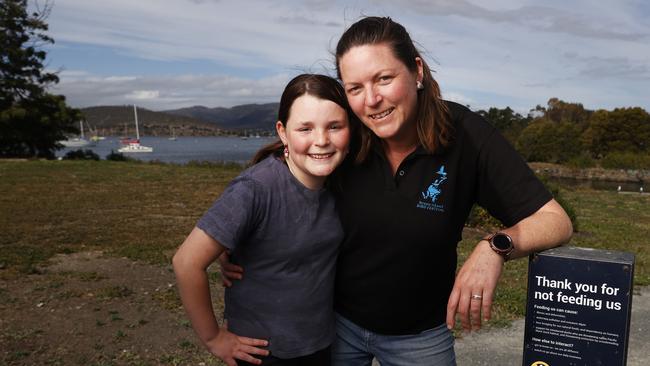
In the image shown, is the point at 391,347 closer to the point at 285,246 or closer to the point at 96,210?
the point at 285,246

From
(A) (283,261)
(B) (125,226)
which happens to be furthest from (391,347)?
(B) (125,226)

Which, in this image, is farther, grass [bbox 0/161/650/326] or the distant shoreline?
the distant shoreline

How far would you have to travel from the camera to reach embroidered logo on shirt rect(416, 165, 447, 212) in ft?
6.75

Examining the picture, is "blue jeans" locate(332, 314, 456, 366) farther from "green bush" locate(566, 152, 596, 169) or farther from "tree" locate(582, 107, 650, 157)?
"tree" locate(582, 107, 650, 157)

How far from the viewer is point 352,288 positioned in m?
2.24

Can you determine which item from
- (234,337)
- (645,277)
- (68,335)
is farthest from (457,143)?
(645,277)

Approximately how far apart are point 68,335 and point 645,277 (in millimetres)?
7490

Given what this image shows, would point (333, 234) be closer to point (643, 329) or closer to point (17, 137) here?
point (643, 329)

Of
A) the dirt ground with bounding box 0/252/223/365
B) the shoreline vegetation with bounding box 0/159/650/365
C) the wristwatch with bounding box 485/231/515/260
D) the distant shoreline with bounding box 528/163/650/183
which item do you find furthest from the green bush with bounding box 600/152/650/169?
the wristwatch with bounding box 485/231/515/260

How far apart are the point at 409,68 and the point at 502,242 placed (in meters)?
0.71

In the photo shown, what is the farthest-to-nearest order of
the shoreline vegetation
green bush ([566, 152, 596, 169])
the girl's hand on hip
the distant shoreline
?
green bush ([566, 152, 596, 169]) < the distant shoreline < the shoreline vegetation < the girl's hand on hip

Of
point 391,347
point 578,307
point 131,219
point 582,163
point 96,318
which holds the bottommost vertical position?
point 582,163

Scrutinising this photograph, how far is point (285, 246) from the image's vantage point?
6.75ft

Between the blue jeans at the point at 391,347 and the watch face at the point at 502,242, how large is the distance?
517mm
